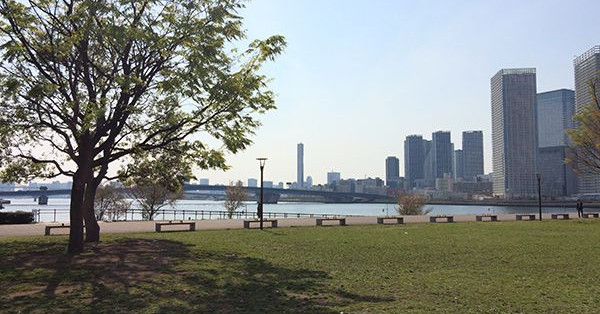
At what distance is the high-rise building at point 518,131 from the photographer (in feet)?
507

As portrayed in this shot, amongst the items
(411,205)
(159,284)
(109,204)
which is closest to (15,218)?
(109,204)

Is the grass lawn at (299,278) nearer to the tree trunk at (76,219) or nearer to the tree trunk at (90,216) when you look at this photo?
the tree trunk at (76,219)

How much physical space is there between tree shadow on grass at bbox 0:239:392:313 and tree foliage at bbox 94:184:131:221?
36.6 metres

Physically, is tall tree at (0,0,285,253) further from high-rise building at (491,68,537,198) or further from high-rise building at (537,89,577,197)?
high-rise building at (491,68,537,198)

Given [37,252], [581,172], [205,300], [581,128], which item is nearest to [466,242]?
[205,300]

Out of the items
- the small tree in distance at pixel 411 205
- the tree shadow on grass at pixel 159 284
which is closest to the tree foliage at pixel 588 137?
the small tree in distance at pixel 411 205

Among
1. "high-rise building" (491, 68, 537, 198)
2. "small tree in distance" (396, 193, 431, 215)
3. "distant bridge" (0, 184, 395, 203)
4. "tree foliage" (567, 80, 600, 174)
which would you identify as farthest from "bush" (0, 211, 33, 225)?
"high-rise building" (491, 68, 537, 198)

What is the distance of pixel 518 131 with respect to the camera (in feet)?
522

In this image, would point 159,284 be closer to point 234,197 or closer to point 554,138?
point 234,197

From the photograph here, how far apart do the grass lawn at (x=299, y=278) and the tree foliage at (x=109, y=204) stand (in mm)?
33827

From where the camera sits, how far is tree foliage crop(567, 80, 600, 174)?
34.0m

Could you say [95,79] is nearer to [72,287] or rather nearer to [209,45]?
[209,45]

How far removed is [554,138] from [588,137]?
5121 inches

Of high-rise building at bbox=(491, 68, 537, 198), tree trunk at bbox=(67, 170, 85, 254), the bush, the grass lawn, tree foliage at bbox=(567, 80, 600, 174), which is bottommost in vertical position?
the grass lawn
